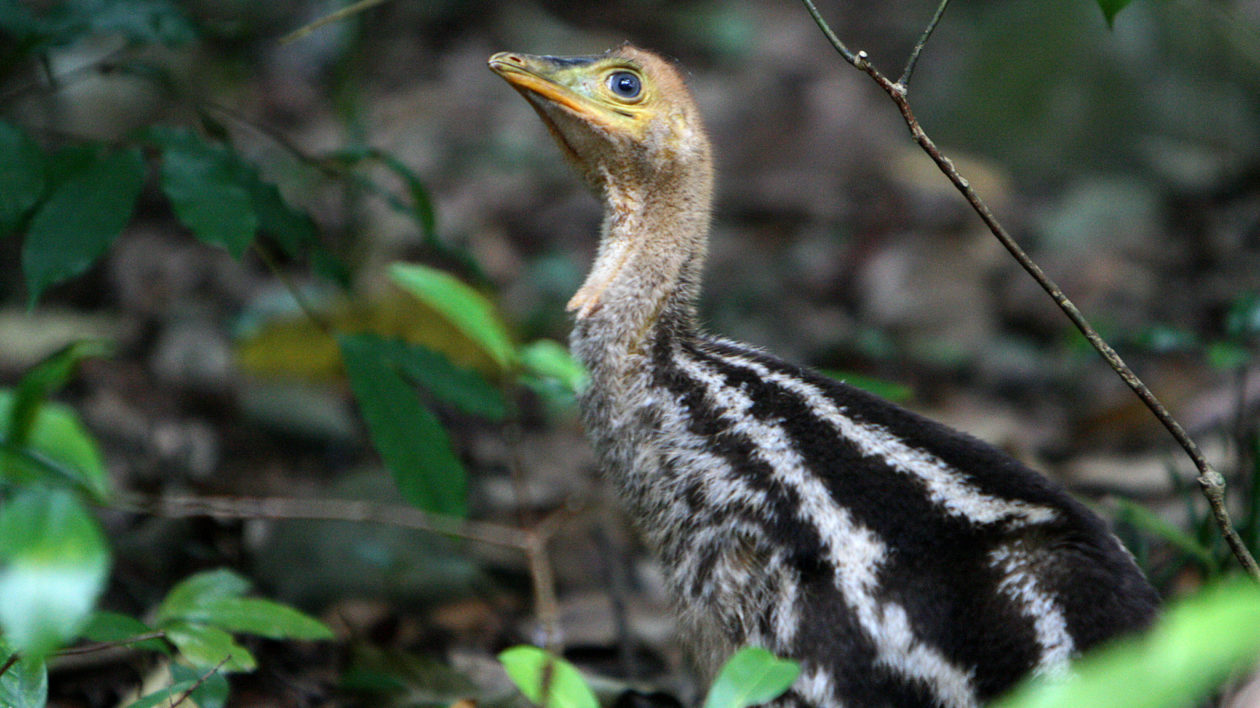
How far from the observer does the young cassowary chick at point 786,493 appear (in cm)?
253

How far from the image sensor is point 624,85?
3746 mm

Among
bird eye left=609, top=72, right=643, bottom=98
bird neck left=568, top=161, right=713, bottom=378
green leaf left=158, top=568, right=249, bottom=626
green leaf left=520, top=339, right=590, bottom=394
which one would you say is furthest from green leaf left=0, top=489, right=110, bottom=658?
bird eye left=609, top=72, right=643, bottom=98

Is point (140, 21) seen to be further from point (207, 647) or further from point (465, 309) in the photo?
Result: point (207, 647)

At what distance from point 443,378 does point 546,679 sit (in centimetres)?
168

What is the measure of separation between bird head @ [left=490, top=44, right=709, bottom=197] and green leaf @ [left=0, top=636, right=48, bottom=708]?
2.20m

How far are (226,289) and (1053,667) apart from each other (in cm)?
739

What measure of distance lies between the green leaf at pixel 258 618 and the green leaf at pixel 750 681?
1.22m

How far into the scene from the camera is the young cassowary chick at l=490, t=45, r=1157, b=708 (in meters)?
2.53

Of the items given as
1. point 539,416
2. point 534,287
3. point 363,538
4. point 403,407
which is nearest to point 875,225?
point 534,287

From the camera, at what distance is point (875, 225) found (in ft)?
30.4

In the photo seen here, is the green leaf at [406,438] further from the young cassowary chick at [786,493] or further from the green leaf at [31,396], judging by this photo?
the green leaf at [31,396]

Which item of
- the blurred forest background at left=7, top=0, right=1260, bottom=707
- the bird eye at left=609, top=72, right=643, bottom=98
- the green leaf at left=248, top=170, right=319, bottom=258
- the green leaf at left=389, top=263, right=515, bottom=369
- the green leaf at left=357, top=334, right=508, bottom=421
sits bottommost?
the blurred forest background at left=7, top=0, right=1260, bottom=707

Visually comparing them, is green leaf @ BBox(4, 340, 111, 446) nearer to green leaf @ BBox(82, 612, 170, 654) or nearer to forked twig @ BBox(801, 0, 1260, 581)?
green leaf @ BBox(82, 612, 170, 654)

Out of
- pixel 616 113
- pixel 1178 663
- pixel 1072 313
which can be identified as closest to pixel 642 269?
pixel 616 113
